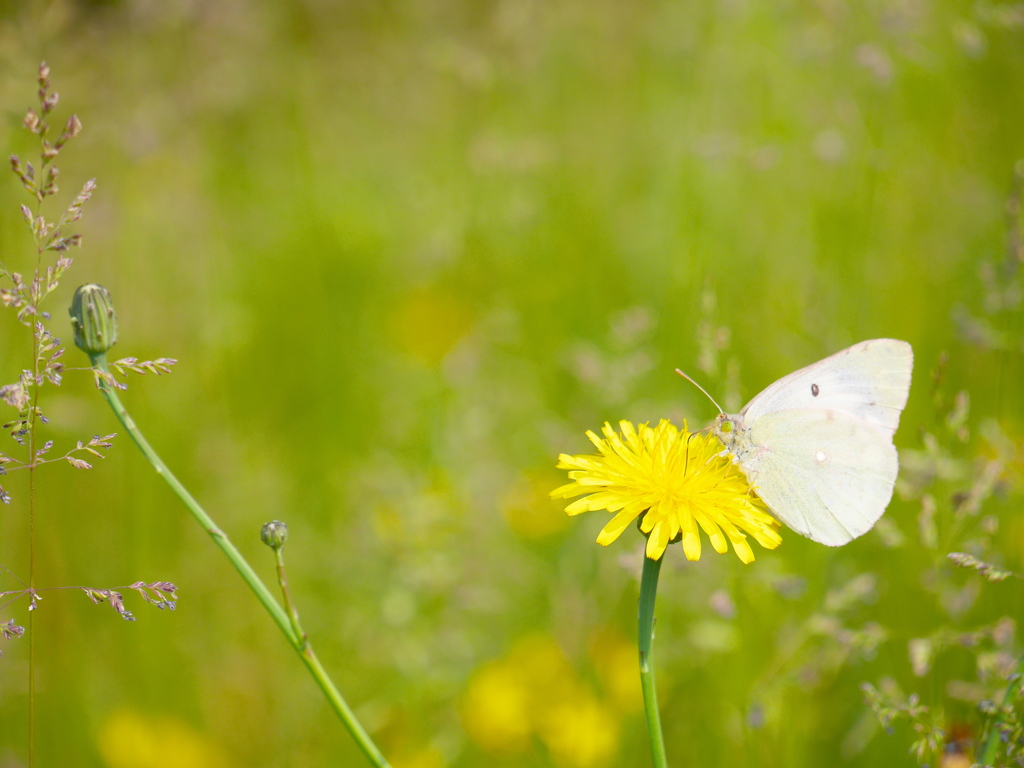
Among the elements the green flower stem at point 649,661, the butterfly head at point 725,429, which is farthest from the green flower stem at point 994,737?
the butterfly head at point 725,429

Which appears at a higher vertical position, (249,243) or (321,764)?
(249,243)

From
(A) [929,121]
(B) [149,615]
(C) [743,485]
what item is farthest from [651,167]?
(B) [149,615]

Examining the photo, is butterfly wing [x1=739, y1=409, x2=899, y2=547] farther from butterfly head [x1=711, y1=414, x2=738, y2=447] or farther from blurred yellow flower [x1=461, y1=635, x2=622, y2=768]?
blurred yellow flower [x1=461, y1=635, x2=622, y2=768]

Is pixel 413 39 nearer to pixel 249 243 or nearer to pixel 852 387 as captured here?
pixel 249 243

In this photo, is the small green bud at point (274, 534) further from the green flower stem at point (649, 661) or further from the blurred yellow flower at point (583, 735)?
the blurred yellow flower at point (583, 735)

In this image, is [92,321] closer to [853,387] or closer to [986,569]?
[986,569]
